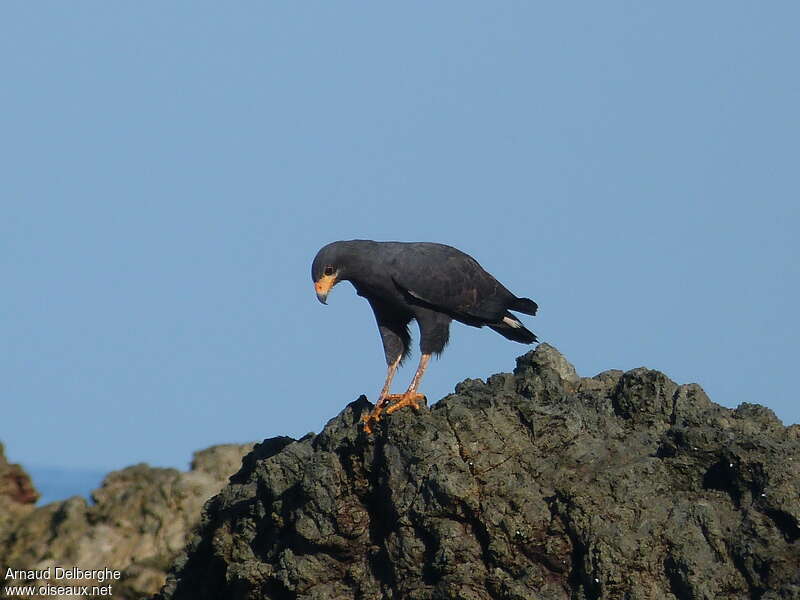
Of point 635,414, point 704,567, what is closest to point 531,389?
point 635,414

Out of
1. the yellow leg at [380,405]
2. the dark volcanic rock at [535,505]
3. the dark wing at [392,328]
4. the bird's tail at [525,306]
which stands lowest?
the dark volcanic rock at [535,505]

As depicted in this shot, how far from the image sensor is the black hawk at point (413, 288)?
39.5 ft

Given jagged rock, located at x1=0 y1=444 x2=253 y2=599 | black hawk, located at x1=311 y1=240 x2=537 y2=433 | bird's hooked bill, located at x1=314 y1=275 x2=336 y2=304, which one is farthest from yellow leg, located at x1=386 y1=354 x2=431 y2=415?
jagged rock, located at x1=0 y1=444 x2=253 y2=599

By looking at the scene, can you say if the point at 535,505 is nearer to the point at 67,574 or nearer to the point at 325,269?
the point at 325,269

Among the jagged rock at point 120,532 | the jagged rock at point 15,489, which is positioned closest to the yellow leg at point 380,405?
the jagged rock at point 120,532

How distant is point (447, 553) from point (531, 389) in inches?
95.2

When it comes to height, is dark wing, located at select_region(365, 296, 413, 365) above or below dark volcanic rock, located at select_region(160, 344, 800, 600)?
above

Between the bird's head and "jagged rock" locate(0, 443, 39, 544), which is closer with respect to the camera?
the bird's head

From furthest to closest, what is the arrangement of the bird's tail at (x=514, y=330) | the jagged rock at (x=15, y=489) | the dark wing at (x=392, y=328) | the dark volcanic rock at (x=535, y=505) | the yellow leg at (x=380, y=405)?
the jagged rock at (x=15, y=489), the bird's tail at (x=514, y=330), the dark wing at (x=392, y=328), the yellow leg at (x=380, y=405), the dark volcanic rock at (x=535, y=505)

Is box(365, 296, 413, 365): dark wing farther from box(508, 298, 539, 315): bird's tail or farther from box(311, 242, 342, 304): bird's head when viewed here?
box(508, 298, 539, 315): bird's tail

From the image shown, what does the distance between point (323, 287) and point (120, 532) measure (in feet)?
15.3

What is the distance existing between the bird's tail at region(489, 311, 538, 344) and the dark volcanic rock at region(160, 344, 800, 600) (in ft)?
8.35

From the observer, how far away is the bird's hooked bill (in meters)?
12.0

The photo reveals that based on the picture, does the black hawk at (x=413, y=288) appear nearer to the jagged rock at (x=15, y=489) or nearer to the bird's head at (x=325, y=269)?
the bird's head at (x=325, y=269)
